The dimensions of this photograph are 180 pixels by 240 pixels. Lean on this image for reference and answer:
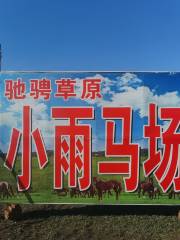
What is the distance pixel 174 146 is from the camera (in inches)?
416

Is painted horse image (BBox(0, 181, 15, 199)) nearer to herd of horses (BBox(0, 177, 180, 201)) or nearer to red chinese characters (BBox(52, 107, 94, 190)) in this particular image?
herd of horses (BBox(0, 177, 180, 201))

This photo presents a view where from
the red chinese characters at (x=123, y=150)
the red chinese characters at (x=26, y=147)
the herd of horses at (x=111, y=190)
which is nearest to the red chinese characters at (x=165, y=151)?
the herd of horses at (x=111, y=190)

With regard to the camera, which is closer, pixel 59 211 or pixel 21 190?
pixel 21 190

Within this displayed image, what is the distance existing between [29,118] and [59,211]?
2.27 m

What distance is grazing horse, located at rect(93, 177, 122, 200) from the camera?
34.4 ft

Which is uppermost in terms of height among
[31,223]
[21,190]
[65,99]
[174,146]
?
[65,99]

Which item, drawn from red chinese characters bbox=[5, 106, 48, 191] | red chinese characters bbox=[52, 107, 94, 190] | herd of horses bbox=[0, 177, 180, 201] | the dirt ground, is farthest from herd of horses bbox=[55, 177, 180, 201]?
red chinese characters bbox=[5, 106, 48, 191]

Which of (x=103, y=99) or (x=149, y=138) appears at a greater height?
(x=103, y=99)

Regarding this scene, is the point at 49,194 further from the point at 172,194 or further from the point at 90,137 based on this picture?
the point at 172,194

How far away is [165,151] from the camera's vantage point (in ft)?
34.7

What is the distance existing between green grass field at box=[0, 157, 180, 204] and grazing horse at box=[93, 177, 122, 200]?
0.27 ft

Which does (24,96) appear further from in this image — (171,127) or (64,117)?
(171,127)

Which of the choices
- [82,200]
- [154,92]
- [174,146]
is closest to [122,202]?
[82,200]

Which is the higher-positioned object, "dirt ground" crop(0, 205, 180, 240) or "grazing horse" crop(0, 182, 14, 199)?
"grazing horse" crop(0, 182, 14, 199)
